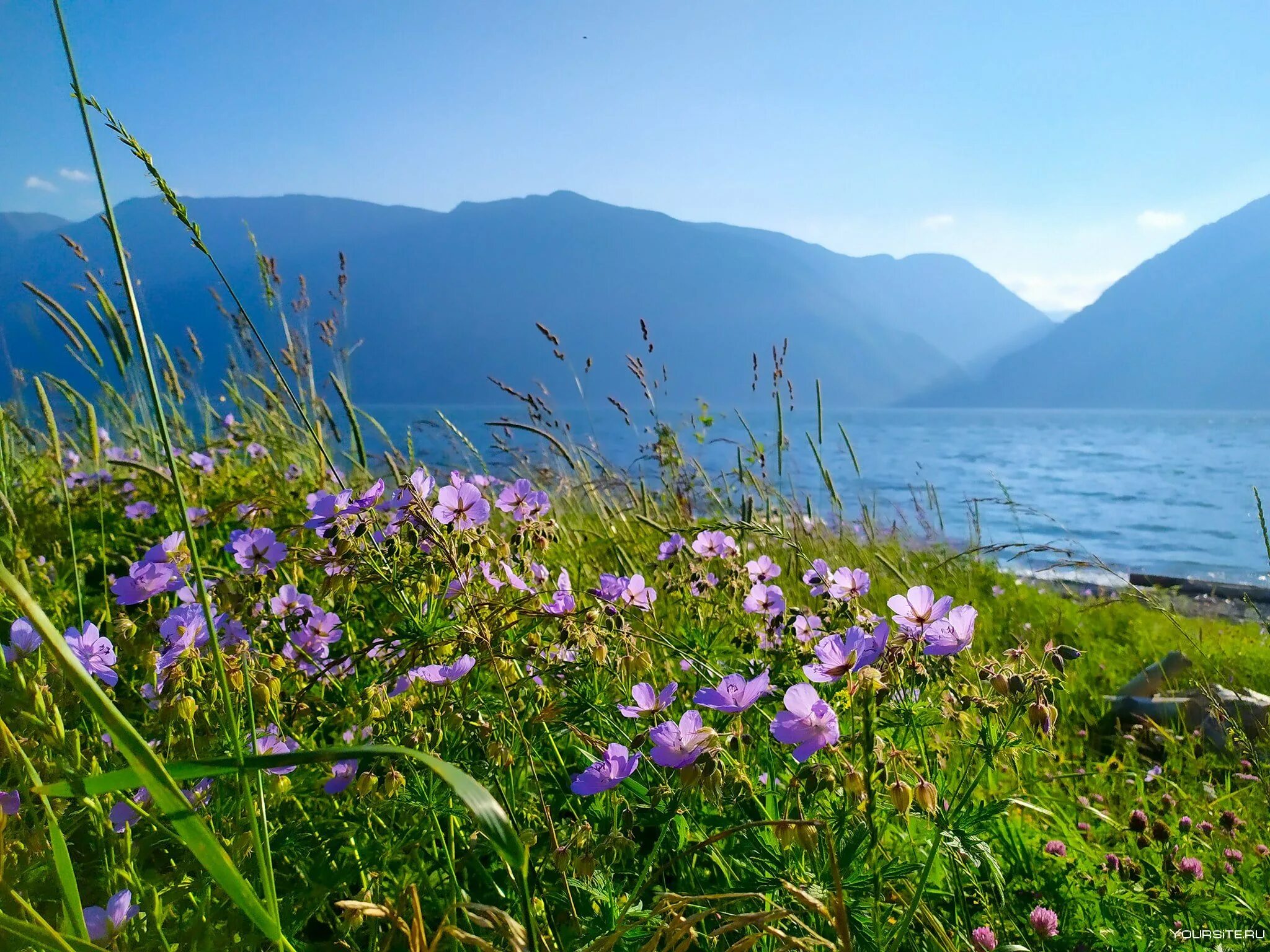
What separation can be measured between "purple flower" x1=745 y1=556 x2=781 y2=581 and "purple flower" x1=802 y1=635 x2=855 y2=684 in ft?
2.69

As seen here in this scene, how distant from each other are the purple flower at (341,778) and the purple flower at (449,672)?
0.20 m

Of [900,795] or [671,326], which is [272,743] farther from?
[671,326]

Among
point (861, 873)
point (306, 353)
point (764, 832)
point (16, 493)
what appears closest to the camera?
point (861, 873)

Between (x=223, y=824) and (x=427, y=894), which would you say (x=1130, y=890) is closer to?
(x=427, y=894)

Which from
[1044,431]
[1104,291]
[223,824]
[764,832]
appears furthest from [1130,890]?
[1104,291]

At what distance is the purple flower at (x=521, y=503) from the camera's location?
174 centimetres

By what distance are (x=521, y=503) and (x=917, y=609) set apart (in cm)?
98

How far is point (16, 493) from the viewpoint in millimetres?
A: 3770

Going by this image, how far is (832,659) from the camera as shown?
1.12 meters

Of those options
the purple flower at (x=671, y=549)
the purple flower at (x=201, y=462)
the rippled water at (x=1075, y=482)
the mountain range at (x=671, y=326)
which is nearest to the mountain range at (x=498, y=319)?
the mountain range at (x=671, y=326)

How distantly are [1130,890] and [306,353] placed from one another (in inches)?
193

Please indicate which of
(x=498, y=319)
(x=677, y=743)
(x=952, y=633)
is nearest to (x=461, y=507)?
(x=677, y=743)

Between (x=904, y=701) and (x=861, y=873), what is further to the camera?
(x=904, y=701)

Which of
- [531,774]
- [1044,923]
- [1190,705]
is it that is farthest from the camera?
[1190,705]
